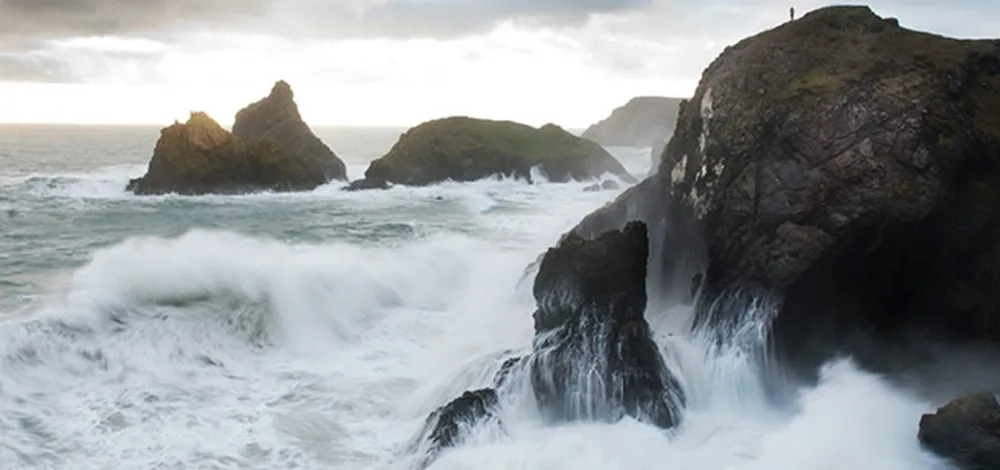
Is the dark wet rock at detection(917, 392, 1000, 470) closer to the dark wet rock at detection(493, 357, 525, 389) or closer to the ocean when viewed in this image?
the ocean

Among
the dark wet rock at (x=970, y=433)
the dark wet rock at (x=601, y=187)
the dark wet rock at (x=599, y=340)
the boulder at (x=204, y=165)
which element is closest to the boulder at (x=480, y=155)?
the dark wet rock at (x=601, y=187)

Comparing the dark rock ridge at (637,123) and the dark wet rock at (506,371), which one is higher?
the dark rock ridge at (637,123)

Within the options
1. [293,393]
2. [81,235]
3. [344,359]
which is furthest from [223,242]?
[293,393]

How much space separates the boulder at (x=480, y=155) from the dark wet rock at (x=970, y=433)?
46.2 meters

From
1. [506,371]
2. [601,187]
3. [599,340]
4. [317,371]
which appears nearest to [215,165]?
[601,187]

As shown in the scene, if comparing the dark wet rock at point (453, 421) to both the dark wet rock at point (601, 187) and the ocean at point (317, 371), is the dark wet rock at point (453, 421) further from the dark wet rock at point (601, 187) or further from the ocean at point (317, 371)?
the dark wet rock at point (601, 187)

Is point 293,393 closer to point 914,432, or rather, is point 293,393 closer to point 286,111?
point 914,432

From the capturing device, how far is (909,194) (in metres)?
13.2

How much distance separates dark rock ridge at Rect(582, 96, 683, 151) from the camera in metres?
135

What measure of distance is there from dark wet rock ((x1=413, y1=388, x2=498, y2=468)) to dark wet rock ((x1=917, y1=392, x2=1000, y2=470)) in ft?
19.4

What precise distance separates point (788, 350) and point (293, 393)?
8446 mm

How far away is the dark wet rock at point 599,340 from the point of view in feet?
40.5

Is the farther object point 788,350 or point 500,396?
point 788,350

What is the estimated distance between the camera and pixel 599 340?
512 inches
